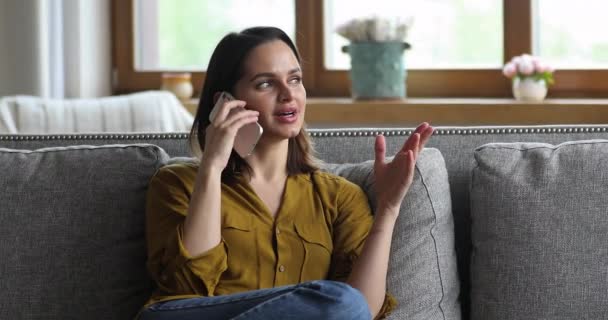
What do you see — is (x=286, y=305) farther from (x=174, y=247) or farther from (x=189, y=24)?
(x=189, y=24)

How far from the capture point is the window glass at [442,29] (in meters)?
3.95

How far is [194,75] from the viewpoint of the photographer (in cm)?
432

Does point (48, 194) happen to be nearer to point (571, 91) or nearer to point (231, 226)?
point (231, 226)

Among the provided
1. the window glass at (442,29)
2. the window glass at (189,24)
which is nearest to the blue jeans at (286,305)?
the window glass at (442,29)

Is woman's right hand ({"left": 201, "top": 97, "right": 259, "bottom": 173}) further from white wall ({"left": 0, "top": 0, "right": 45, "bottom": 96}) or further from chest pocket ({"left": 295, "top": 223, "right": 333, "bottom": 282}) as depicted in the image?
white wall ({"left": 0, "top": 0, "right": 45, "bottom": 96})

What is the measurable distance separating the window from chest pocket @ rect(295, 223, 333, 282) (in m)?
1.91

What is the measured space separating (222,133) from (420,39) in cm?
218

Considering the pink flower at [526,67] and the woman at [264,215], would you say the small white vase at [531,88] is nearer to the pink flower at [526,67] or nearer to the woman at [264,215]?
the pink flower at [526,67]

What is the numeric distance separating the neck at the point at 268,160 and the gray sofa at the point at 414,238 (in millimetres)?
145

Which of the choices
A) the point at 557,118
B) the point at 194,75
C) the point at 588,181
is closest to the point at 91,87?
the point at 194,75

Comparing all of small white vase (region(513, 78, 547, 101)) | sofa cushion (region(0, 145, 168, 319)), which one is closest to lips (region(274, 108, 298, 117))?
sofa cushion (region(0, 145, 168, 319))

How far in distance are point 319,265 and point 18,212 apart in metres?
0.65

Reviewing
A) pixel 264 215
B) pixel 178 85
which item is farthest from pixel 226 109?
pixel 178 85

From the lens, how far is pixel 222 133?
2.04 meters
